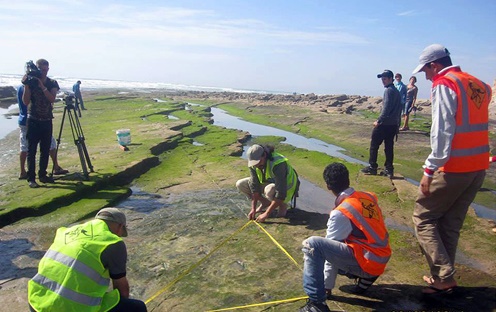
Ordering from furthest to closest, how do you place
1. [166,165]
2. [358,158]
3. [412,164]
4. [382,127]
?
[358,158] → [412,164] → [166,165] → [382,127]

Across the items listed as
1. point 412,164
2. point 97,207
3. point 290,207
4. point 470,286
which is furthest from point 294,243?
point 412,164

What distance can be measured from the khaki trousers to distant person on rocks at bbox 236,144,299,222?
221cm

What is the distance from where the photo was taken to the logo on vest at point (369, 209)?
339 centimetres

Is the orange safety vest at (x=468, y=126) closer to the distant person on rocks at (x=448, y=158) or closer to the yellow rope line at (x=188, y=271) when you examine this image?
the distant person on rocks at (x=448, y=158)

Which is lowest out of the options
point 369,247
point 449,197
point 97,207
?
point 97,207

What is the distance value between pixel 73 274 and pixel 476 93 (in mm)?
3843

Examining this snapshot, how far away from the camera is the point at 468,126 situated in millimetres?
3404

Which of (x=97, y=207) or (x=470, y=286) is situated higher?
(x=470, y=286)

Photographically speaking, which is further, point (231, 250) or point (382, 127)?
point (382, 127)

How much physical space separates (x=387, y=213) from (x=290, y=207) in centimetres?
177

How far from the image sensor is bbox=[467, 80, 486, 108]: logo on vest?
3.39m

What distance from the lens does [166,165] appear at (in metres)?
10.2

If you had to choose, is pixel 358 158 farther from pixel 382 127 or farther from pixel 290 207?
pixel 290 207

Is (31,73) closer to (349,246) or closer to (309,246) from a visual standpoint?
(309,246)
